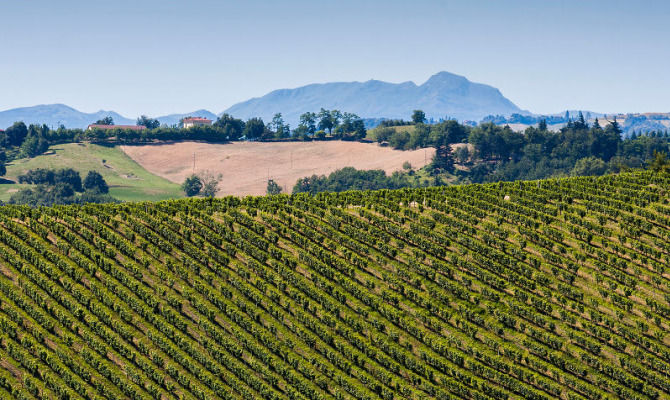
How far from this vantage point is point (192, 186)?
196500 mm

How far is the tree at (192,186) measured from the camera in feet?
642

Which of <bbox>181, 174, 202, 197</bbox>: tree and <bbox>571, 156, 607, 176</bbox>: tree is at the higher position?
<bbox>571, 156, 607, 176</bbox>: tree

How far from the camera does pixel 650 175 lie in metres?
86.1

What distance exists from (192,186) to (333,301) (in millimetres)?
151231

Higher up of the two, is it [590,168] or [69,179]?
[590,168]

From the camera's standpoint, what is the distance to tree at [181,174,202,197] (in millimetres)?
195750

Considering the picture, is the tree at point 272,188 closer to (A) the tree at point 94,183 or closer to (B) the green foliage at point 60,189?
(B) the green foliage at point 60,189

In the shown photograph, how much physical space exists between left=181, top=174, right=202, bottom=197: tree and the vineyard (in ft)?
415

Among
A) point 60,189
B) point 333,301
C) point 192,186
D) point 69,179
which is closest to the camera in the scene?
point 333,301

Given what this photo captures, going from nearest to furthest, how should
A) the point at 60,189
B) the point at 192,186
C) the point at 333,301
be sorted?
the point at 333,301, the point at 60,189, the point at 192,186

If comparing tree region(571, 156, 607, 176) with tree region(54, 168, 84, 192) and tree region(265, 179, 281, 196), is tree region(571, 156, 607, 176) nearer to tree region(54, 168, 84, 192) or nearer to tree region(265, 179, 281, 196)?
tree region(265, 179, 281, 196)

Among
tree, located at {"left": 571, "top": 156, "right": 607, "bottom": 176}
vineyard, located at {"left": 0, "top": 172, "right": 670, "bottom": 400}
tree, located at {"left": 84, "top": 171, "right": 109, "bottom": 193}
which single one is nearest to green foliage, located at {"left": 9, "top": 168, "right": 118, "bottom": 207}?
tree, located at {"left": 84, "top": 171, "right": 109, "bottom": 193}

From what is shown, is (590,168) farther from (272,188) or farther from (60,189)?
(60,189)

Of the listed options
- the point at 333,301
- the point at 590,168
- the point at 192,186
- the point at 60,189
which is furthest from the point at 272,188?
the point at 333,301
